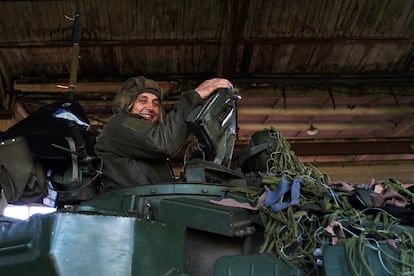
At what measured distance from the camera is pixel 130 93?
2951 millimetres

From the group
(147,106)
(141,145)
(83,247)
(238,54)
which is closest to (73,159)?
(141,145)

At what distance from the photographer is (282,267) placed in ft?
5.15

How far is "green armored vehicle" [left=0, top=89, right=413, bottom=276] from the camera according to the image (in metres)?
1.49

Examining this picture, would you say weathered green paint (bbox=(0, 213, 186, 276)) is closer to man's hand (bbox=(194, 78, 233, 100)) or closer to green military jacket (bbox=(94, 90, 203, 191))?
green military jacket (bbox=(94, 90, 203, 191))

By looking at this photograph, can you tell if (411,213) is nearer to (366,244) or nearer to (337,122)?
(366,244)

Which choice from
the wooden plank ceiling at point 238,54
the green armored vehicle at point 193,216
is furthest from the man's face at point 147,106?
the wooden plank ceiling at point 238,54

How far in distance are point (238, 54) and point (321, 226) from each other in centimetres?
343

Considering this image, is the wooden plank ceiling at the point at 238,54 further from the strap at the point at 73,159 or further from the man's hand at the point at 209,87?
the strap at the point at 73,159

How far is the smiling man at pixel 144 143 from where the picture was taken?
7.37ft

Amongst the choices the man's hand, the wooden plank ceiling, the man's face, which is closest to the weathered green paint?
the man's hand

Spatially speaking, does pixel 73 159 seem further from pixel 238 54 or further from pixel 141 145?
pixel 238 54

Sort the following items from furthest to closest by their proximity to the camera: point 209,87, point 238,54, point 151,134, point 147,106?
point 238,54
point 147,106
point 209,87
point 151,134

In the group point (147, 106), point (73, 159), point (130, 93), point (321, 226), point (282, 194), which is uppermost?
point (130, 93)

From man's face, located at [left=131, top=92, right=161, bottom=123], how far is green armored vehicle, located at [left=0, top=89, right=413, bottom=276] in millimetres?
335
